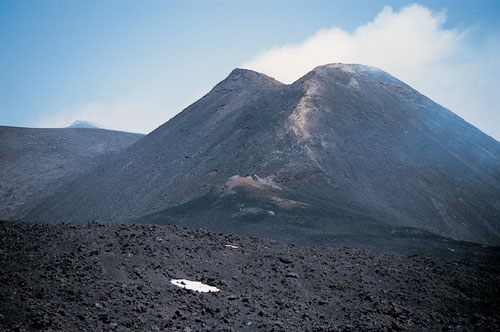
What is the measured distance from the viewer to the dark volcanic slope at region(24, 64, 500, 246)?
34.0 meters

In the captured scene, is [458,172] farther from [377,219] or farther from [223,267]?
[223,267]

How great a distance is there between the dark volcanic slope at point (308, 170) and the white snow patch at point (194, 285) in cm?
1493

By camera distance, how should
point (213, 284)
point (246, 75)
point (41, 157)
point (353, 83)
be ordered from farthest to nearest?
point (41, 157) → point (246, 75) → point (353, 83) → point (213, 284)

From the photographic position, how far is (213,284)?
1423 cm

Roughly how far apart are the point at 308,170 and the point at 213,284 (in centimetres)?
2785

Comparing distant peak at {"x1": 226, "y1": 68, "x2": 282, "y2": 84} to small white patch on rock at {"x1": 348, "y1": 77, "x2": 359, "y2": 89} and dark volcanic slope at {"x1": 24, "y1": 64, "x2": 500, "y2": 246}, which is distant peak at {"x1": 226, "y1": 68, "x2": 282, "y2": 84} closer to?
dark volcanic slope at {"x1": 24, "y1": 64, "x2": 500, "y2": 246}

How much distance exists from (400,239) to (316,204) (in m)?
8.27

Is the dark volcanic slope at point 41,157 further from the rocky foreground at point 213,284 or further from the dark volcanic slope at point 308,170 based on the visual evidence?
the rocky foreground at point 213,284

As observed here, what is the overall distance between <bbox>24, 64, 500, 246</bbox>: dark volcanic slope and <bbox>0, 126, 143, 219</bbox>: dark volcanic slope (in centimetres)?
566

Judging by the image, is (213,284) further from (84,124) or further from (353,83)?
(84,124)

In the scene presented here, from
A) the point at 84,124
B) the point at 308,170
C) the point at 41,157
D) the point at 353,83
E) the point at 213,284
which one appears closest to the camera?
the point at 213,284

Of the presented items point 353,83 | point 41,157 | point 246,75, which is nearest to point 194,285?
point 353,83

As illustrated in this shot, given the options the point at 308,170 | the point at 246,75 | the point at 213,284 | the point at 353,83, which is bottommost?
the point at 213,284

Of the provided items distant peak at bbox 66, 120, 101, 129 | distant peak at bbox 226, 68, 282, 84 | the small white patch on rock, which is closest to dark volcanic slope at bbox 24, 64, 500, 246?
the small white patch on rock
